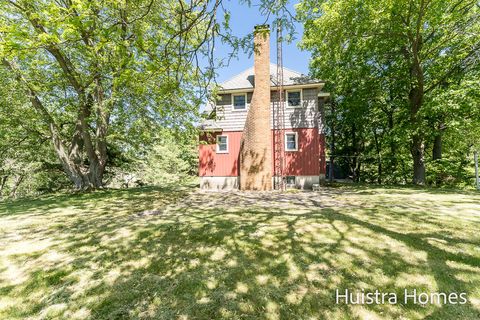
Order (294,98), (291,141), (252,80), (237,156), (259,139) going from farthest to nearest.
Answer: (252,80) → (237,156) → (294,98) → (291,141) → (259,139)

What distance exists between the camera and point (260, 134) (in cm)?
1212

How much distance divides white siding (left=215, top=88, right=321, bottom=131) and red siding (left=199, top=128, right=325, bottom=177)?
375 mm

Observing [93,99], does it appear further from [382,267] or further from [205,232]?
[382,267]

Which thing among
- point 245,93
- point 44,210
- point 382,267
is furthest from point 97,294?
point 245,93

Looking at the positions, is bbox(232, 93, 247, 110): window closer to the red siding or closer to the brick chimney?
the brick chimney

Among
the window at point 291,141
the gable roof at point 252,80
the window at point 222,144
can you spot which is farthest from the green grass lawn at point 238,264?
the gable roof at point 252,80

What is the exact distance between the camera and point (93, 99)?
11375 millimetres

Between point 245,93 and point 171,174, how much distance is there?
1606cm

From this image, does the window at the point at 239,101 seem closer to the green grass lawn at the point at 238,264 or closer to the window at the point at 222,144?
the window at the point at 222,144

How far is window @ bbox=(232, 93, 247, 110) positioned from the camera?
13664 millimetres

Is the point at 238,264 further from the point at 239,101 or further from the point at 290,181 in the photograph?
the point at 239,101

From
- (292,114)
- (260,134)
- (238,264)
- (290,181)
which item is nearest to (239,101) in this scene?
(260,134)

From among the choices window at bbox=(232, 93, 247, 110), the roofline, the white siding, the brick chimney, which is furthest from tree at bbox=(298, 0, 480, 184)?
window at bbox=(232, 93, 247, 110)

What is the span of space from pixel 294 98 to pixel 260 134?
3.64 metres
